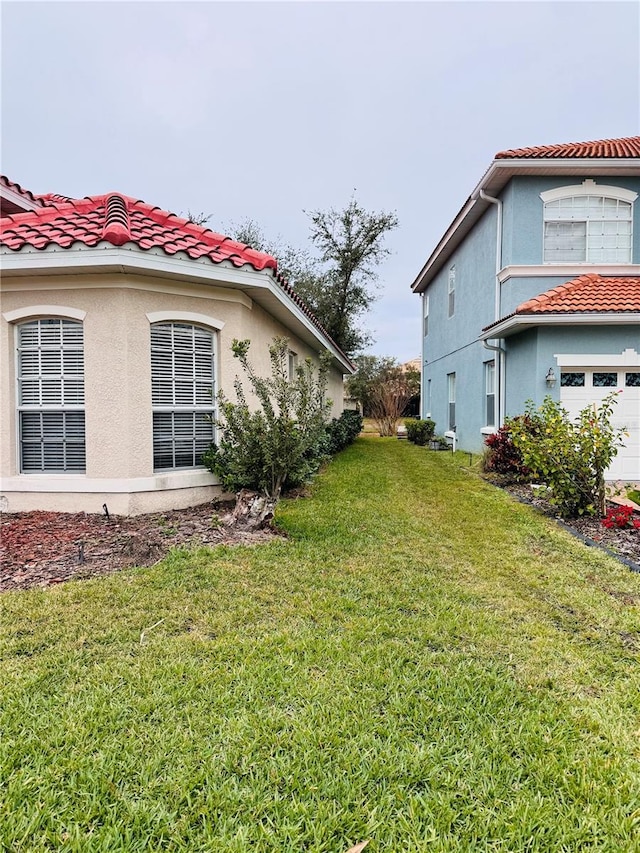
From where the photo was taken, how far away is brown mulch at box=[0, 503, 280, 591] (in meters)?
4.84

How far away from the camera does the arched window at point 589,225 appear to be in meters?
12.0

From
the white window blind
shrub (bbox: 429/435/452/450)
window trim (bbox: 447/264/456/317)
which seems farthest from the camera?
shrub (bbox: 429/435/452/450)

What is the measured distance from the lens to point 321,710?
2.71m

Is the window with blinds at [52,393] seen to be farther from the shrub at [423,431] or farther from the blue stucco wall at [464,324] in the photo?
the shrub at [423,431]

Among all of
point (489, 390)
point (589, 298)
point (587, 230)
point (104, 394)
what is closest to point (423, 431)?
point (489, 390)

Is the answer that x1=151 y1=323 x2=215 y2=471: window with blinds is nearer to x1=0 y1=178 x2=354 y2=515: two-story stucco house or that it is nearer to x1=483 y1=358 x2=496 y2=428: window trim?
x1=0 y1=178 x2=354 y2=515: two-story stucco house

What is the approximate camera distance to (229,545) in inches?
222

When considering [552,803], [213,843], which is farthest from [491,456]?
[213,843]

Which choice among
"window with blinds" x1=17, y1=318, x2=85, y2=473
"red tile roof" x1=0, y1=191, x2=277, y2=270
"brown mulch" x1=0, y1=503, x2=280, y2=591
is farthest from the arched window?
"window with blinds" x1=17, y1=318, x2=85, y2=473

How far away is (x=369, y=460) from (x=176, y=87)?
12380 mm

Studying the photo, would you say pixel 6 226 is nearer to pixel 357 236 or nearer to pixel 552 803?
pixel 552 803

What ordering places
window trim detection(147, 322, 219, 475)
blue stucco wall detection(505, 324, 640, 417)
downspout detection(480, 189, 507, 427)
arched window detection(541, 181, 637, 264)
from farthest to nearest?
downspout detection(480, 189, 507, 427) → arched window detection(541, 181, 637, 264) → blue stucco wall detection(505, 324, 640, 417) → window trim detection(147, 322, 219, 475)

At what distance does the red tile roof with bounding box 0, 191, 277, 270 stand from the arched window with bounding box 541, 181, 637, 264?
834cm

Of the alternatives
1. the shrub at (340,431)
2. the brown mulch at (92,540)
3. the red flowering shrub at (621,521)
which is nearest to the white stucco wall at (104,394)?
the brown mulch at (92,540)
